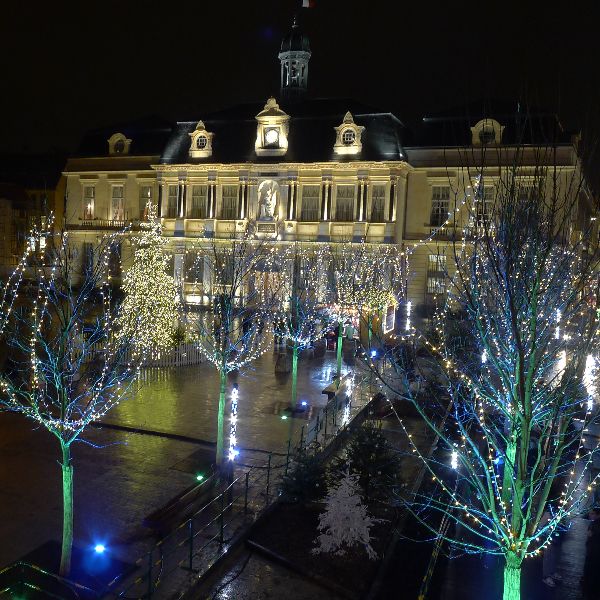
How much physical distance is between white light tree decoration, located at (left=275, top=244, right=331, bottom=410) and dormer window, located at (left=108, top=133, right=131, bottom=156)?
50.5 ft

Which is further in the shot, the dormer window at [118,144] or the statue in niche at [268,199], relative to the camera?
the dormer window at [118,144]

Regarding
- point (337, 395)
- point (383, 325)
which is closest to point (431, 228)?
point (383, 325)

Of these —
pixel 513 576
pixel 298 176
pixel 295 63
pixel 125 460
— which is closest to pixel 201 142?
pixel 298 176

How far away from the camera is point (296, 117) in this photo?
36062mm

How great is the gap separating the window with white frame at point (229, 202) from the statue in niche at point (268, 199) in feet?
6.09

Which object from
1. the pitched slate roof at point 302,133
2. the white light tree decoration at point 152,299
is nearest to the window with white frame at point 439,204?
the pitched slate roof at point 302,133

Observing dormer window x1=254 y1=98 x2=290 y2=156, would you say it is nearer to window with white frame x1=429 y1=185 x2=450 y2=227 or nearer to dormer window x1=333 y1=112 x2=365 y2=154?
dormer window x1=333 y1=112 x2=365 y2=154

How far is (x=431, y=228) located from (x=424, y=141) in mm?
4970

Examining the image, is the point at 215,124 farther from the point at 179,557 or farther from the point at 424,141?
the point at 179,557

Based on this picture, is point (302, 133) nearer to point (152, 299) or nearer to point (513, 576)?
point (152, 299)

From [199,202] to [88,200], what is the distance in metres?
9.13

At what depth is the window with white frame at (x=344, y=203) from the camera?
3500cm

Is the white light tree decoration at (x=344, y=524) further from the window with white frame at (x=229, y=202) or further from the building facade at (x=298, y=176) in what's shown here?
the window with white frame at (x=229, y=202)

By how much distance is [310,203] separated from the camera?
3603 centimetres
